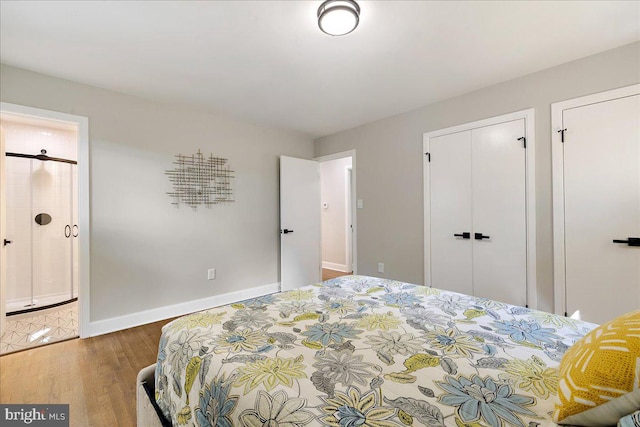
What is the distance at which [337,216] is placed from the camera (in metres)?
5.76

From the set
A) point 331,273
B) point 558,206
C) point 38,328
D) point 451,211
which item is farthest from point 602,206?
point 38,328

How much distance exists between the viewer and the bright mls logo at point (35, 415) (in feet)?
4.92

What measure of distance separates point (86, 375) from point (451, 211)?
11.3 feet

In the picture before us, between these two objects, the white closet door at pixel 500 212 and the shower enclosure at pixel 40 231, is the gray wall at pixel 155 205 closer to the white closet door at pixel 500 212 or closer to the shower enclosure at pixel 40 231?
the shower enclosure at pixel 40 231

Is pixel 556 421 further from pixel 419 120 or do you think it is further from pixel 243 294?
pixel 243 294

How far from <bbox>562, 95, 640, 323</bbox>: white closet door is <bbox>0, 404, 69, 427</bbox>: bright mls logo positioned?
3622 millimetres

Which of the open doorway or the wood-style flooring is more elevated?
the open doorway

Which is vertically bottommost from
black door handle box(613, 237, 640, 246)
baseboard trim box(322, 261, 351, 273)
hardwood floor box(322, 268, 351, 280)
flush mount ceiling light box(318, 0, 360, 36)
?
hardwood floor box(322, 268, 351, 280)

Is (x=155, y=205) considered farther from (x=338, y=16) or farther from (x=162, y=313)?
(x=338, y=16)

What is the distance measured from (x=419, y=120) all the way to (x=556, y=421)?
3.07 metres

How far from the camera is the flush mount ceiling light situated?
1.54m

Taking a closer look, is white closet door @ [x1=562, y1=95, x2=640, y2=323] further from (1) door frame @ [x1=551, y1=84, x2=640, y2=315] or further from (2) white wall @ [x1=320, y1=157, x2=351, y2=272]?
(2) white wall @ [x1=320, y1=157, x2=351, y2=272]

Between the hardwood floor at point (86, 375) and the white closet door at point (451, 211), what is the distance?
2.86 m

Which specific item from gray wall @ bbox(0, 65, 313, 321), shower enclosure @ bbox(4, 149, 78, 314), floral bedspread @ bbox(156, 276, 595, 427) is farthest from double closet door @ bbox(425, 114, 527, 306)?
shower enclosure @ bbox(4, 149, 78, 314)
